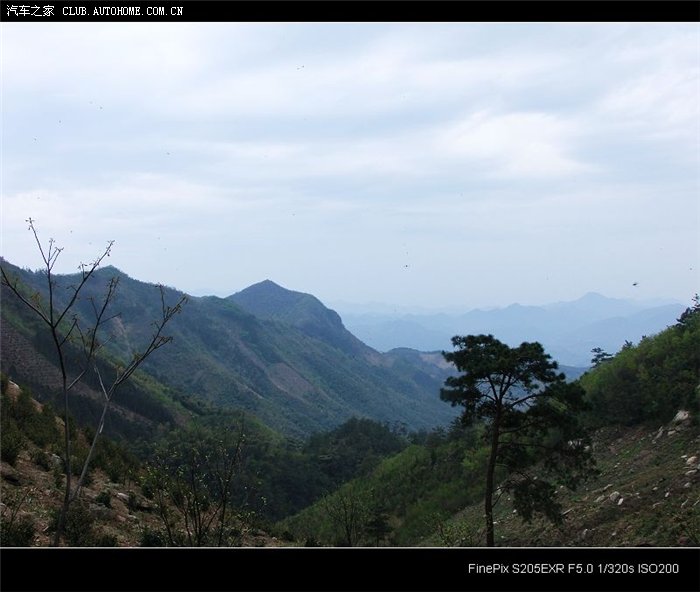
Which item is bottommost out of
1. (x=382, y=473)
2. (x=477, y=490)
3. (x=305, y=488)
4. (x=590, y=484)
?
(x=305, y=488)

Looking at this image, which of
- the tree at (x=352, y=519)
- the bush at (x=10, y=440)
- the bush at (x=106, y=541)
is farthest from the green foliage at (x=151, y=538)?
the tree at (x=352, y=519)

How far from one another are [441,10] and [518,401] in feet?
29.2

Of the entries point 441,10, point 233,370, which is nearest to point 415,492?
point 441,10

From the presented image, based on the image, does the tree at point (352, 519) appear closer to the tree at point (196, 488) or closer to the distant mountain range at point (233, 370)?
the tree at point (196, 488)

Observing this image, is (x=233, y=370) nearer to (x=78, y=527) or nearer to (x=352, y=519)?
(x=352, y=519)

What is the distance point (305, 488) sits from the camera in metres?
56.2

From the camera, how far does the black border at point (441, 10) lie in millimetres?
3184

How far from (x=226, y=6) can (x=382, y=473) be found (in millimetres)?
44234
